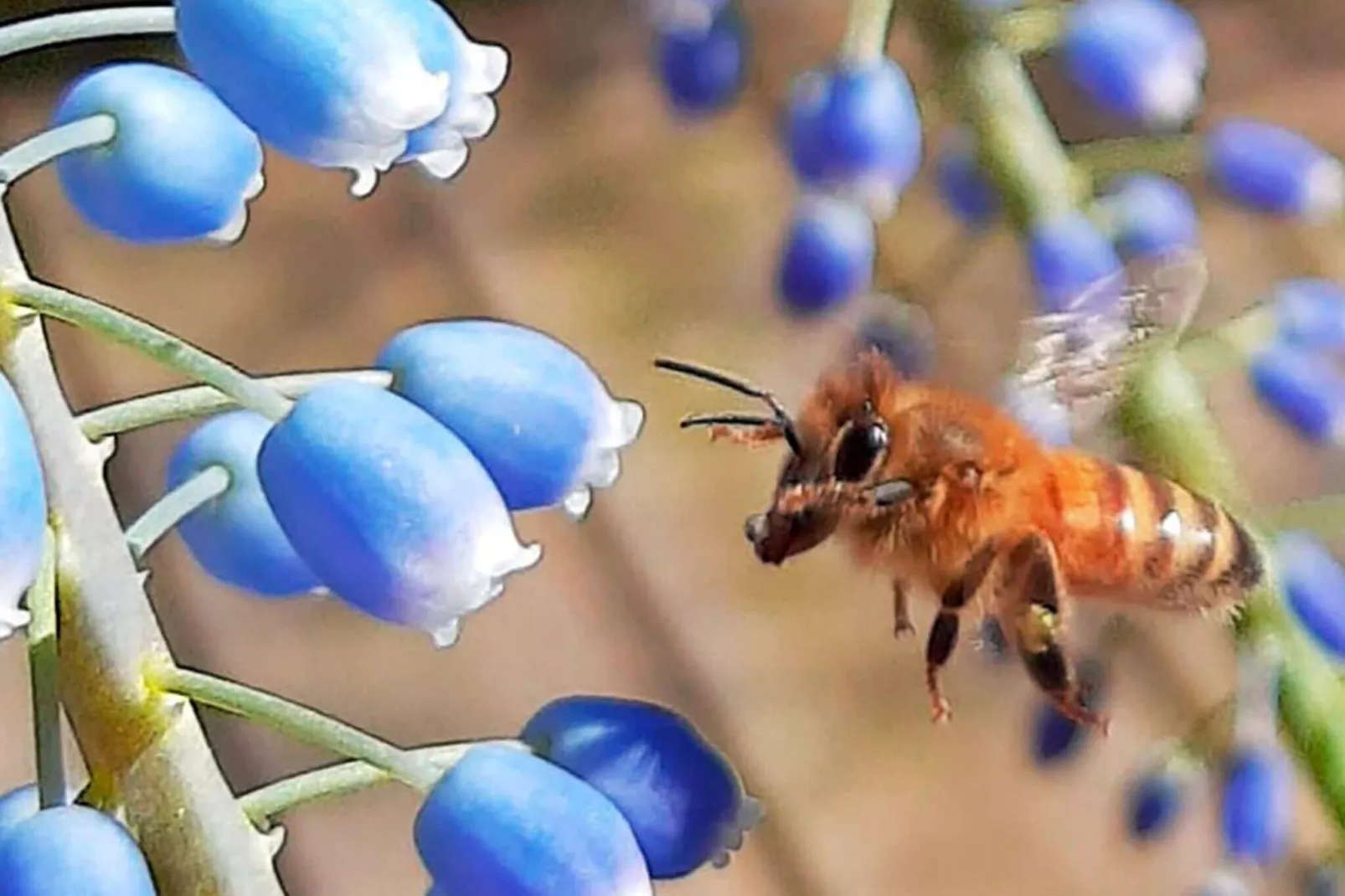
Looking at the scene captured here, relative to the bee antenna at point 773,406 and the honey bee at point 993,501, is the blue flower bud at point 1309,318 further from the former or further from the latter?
the bee antenna at point 773,406

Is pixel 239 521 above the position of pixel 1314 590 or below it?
above

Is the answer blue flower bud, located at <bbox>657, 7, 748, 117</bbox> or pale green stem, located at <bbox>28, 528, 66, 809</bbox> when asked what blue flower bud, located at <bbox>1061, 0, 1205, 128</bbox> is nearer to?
blue flower bud, located at <bbox>657, 7, 748, 117</bbox>

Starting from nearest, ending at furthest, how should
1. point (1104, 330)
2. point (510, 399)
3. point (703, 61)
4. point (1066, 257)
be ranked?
1. point (510, 399)
2. point (1104, 330)
3. point (1066, 257)
4. point (703, 61)

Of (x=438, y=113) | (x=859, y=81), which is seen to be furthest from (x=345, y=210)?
(x=438, y=113)

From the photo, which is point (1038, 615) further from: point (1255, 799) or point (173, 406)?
point (173, 406)

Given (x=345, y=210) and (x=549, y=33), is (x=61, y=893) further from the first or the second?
(x=549, y=33)

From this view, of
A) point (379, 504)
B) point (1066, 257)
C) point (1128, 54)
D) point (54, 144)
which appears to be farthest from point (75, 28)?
point (1128, 54)

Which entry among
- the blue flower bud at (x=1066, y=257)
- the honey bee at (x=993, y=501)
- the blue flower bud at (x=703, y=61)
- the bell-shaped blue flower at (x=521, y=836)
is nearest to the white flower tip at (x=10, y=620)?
the bell-shaped blue flower at (x=521, y=836)
